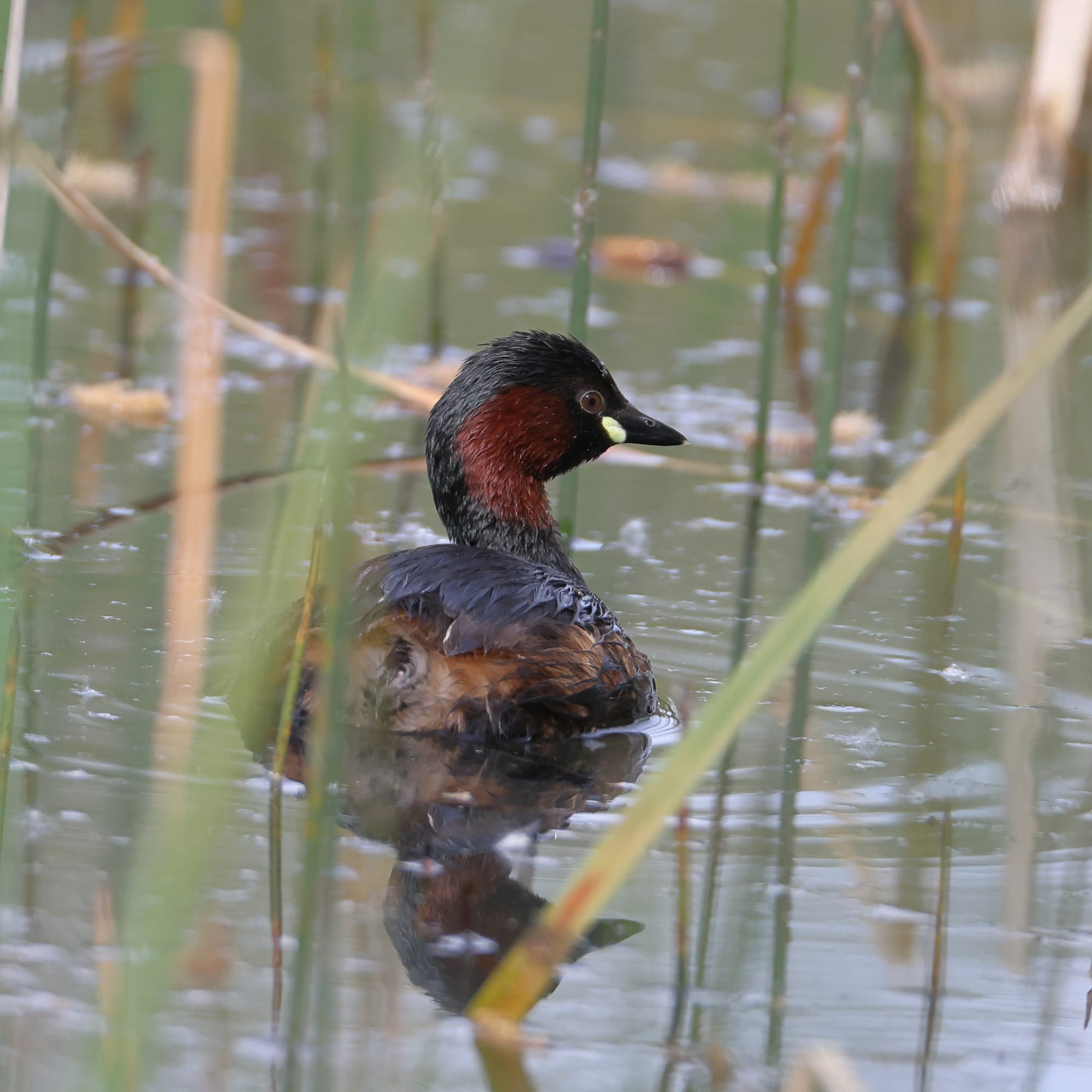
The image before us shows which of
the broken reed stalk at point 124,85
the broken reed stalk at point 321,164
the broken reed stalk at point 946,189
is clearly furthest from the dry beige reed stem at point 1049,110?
the broken reed stalk at point 124,85

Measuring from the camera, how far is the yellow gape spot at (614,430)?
5.01 m

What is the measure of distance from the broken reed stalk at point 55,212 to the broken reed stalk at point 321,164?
0.96 metres

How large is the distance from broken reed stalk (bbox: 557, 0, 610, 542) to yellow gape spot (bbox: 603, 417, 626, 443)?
0.19 metres

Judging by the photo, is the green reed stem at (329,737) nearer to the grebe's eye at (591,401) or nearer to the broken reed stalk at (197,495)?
the broken reed stalk at (197,495)

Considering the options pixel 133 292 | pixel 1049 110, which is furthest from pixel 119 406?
pixel 1049 110

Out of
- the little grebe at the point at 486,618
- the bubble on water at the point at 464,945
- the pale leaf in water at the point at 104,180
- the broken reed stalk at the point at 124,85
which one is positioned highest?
the broken reed stalk at the point at 124,85

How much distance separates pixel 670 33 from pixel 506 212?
5.47 m

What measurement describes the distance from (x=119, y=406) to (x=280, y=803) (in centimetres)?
328

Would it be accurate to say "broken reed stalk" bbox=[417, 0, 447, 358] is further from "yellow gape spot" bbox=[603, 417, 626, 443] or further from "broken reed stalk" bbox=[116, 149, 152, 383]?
"broken reed stalk" bbox=[116, 149, 152, 383]

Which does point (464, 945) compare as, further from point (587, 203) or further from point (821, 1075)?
point (587, 203)

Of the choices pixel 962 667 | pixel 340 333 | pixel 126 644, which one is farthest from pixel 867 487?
pixel 340 333

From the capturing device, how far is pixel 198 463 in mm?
4289

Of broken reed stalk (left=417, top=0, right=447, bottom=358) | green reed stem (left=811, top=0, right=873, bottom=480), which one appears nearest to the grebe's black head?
broken reed stalk (left=417, top=0, right=447, bottom=358)

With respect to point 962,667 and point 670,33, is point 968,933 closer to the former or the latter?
point 962,667
